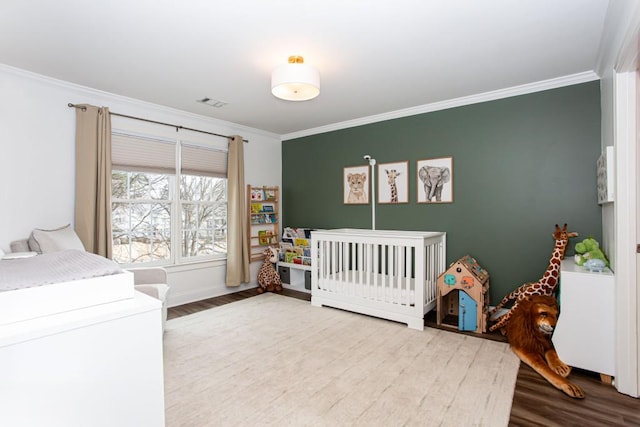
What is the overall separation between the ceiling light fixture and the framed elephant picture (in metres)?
1.83

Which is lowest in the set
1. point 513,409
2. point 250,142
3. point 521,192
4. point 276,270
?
point 513,409

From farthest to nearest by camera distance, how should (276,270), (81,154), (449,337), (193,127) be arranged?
(276,270) → (193,127) → (81,154) → (449,337)

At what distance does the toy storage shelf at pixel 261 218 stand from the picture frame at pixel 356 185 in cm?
119

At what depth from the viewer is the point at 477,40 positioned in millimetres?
2311

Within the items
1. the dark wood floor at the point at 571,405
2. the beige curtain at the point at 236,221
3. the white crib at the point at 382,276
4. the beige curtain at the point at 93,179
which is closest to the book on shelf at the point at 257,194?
the beige curtain at the point at 236,221

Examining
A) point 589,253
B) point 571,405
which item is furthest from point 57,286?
point 589,253

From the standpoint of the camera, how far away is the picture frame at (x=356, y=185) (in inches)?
171

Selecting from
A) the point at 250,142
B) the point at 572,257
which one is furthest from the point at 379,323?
the point at 250,142

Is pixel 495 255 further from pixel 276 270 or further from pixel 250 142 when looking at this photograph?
pixel 250 142

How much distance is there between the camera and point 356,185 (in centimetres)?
443

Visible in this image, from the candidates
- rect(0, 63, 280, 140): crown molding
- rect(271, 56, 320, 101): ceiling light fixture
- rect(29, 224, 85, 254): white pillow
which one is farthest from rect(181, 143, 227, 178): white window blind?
rect(271, 56, 320, 101): ceiling light fixture

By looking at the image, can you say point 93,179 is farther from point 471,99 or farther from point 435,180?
point 471,99

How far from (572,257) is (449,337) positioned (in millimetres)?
1313

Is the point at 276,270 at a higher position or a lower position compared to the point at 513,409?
higher
